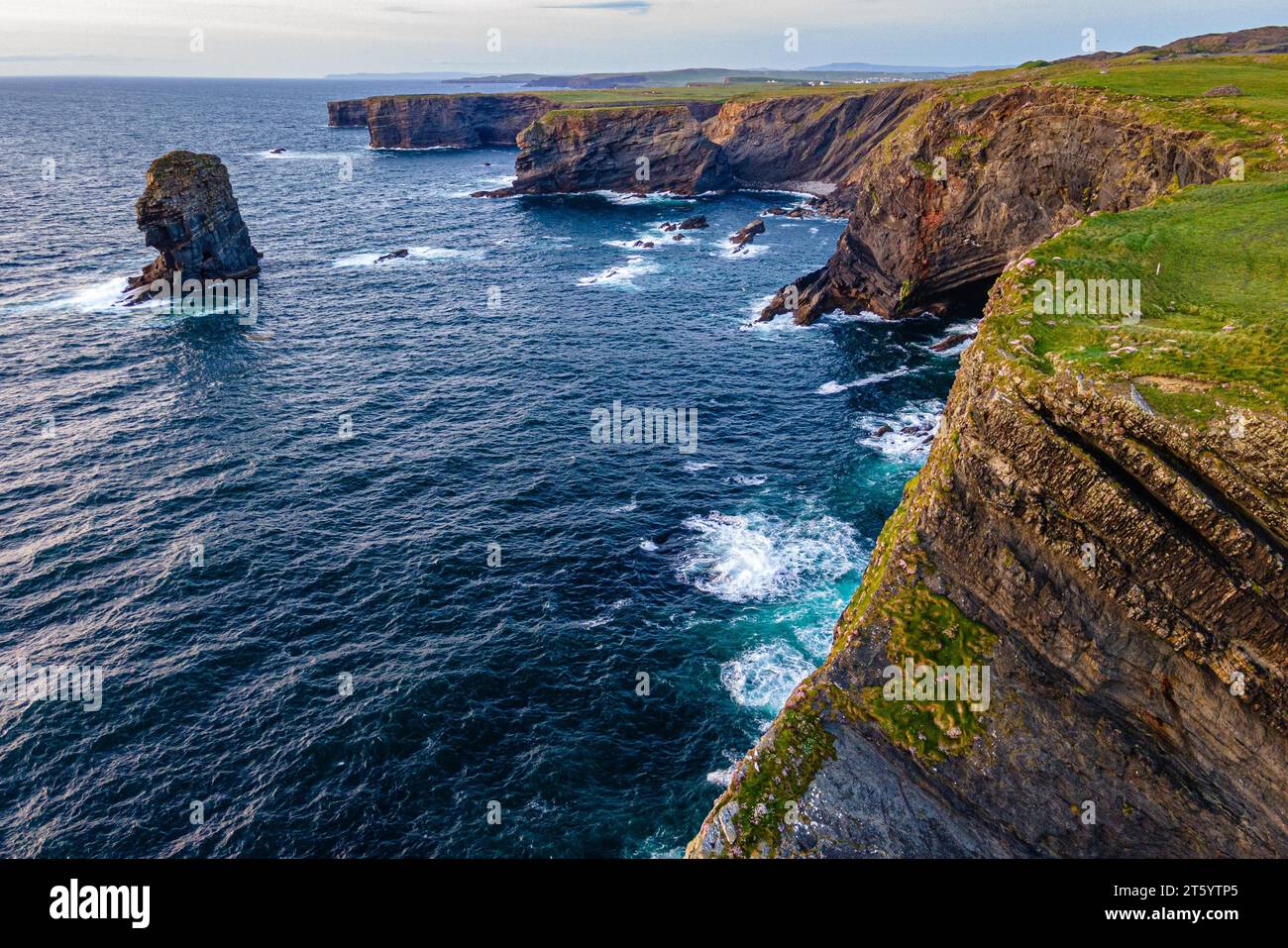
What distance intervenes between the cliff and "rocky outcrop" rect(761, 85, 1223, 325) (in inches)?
1493

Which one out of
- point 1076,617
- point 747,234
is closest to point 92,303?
point 747,234

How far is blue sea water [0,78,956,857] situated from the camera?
120 ft

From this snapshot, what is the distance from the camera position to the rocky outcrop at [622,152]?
174 meters

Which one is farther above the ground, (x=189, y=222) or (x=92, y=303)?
(x=189, y=222)

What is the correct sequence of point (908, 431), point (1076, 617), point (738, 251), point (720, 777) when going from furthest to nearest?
point (738, 251) → point (908, 431) → point (720, 777) → point (1076, 617)

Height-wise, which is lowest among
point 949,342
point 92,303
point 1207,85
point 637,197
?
point 949,342

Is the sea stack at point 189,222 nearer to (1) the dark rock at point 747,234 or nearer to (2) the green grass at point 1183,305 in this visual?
(1) the dark rock at point 747,234

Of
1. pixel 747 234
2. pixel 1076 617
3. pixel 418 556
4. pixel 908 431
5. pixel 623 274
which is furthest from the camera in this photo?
pixel 747 234

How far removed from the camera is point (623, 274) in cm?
11756

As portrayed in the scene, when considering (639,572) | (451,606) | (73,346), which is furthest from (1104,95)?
(73,346)

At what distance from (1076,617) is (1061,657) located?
1792mm

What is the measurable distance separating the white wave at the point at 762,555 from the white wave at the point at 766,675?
4862 mm

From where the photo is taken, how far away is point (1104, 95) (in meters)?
72.1

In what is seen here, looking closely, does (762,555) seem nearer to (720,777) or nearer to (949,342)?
(720,777)
